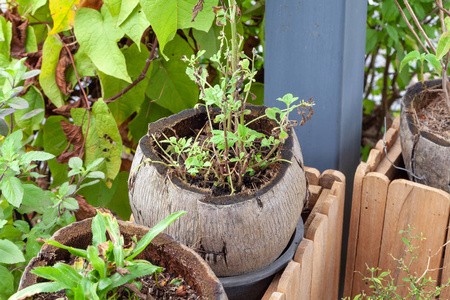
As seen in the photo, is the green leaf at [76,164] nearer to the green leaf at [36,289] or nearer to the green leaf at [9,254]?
the green leaf at [9,254]

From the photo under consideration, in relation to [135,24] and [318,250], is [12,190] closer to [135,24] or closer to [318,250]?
[135,24]

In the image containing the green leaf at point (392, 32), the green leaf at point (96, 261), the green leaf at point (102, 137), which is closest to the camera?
the green leaf at point (96, 261)

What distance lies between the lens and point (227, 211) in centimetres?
81

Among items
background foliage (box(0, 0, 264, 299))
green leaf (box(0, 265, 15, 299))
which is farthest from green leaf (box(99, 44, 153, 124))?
green leaf (box(0, 265, 15, 299))

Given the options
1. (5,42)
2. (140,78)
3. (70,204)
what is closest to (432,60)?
(140,78)

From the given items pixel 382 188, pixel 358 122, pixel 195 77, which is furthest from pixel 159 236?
pixel 358 122

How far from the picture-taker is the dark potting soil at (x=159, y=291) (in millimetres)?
700

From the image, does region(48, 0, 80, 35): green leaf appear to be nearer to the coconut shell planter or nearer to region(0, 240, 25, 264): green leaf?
the coconut shell planter

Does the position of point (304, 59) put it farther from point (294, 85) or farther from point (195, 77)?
point (195, 77)

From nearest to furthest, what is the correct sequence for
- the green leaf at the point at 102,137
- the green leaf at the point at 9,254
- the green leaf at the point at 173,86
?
1. the green leaf at the point at 9,254
2. the green leaf at the point at 102,137
3. the green leaf at the point at 173,86

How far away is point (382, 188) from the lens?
3.72 feet

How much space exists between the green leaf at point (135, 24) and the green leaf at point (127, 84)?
0.22m

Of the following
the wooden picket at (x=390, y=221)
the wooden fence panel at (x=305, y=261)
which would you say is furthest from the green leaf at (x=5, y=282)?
the wooden picket at (x=390, y=221)

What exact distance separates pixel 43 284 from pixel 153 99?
80cm
